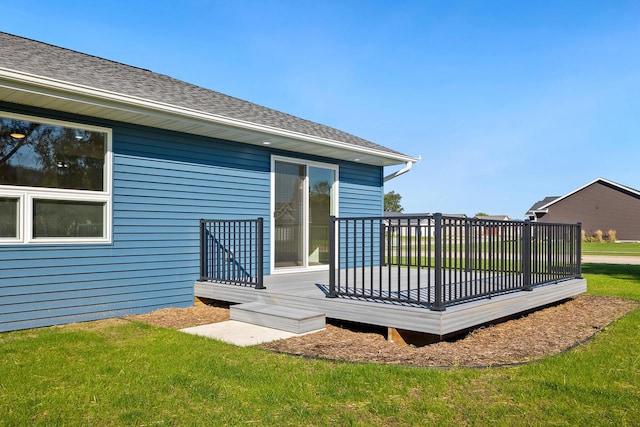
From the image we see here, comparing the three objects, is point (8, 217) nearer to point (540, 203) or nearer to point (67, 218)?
point (67, 218)

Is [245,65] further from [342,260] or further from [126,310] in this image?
[126,310]

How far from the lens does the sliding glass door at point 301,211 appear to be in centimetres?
740

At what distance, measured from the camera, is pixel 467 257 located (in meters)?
4.56

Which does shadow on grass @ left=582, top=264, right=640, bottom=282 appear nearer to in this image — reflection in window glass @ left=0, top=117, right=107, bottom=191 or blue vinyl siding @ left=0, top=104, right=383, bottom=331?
blue vinyl siding @ left=0, top=104, right=383, bottom=331

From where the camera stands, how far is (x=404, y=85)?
1520 cm

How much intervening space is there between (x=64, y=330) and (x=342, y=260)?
4.81m

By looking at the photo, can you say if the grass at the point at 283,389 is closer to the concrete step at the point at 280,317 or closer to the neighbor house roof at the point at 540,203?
the concrete step at the point at 280,317

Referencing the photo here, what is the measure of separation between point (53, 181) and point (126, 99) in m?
1.18

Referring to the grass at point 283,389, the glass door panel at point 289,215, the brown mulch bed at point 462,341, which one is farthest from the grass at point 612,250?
the grass at point 283,389

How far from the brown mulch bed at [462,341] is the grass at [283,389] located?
29 centimetres

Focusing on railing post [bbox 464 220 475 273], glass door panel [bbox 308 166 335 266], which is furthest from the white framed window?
railing post [bbox 464 220 475 273]

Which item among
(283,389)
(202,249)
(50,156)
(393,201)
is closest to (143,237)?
(202,249)

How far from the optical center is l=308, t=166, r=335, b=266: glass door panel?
7.80 meters

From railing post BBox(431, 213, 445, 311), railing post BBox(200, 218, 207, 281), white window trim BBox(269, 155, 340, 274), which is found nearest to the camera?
railing post BBox(431, 213, 445, 311)
